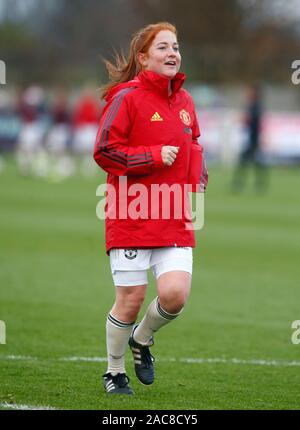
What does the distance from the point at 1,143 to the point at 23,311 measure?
1266 inches

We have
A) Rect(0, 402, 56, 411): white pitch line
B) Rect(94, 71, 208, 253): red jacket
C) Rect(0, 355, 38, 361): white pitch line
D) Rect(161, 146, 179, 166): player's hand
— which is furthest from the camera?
Rect(0, 355, 38, 361): white pitch line

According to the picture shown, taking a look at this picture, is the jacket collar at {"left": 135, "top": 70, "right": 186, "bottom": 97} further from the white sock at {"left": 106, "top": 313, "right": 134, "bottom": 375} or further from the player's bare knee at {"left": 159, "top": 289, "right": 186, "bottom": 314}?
the white sock at {"left": 106, "top": 313, "right": 134, "bottom": 375}

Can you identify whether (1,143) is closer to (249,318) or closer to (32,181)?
(32,181)

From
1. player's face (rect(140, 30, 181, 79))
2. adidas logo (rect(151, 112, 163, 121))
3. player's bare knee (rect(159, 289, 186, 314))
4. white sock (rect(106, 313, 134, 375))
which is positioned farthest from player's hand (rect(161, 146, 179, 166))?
white sock (rect(106, 313, 134, 375))

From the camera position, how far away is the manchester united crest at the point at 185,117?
7090 millimetres

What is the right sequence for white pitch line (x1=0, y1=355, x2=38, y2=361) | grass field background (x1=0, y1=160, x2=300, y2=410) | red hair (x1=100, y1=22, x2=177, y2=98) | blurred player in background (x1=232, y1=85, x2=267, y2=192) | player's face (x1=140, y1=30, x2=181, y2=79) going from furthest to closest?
blurred player in background (x1=232, y1=85, x2=267, y2=192) → white pitch line (x1=0, y1=355, x2=38, y2=361) → grass field background (x1=0, y1=160, x2=300, y2=410) → red hair (x1=100, y1=22, x2=177, y2=98) → player's face (x1=140, y1=30, x2=181, y2=79)

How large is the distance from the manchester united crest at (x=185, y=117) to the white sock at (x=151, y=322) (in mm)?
1201

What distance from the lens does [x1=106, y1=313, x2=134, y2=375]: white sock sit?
280 inches

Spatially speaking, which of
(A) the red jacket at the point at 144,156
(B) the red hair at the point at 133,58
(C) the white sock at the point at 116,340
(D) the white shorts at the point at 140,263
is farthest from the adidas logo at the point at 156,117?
(C) the white sock at the point at 116,340

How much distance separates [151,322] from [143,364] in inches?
12.4

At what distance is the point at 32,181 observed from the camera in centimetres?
2988

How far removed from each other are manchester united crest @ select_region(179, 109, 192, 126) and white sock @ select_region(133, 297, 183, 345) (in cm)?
120

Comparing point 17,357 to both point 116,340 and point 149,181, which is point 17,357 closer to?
point 116,340
